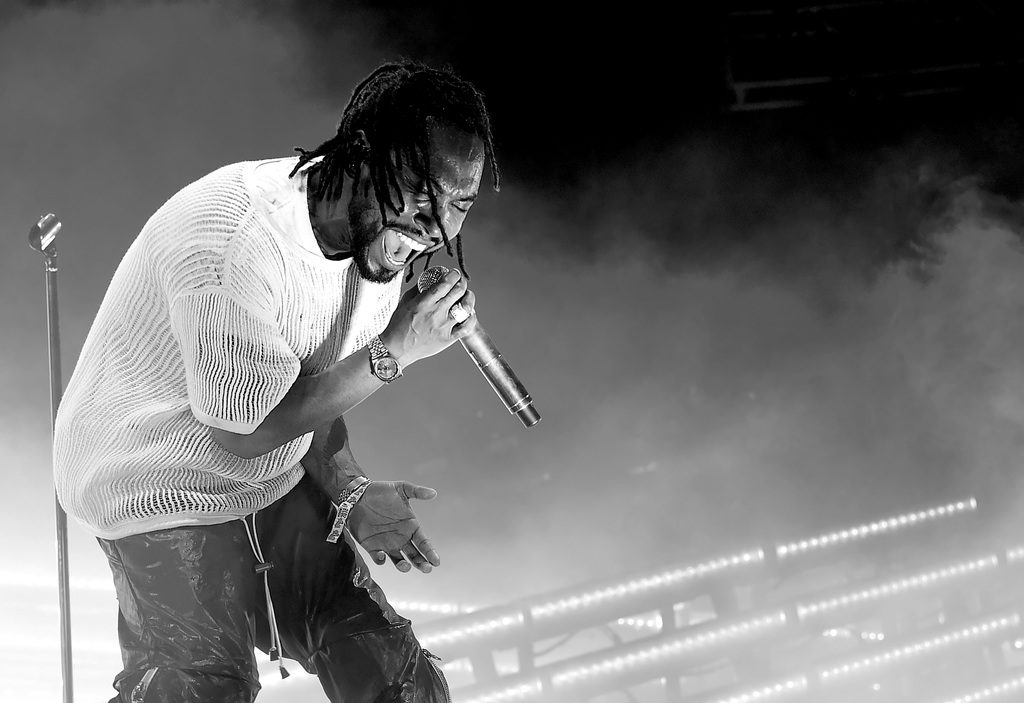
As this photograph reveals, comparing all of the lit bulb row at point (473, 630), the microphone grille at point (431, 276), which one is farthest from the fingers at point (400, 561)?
the lit bulb row at point (473, 630)

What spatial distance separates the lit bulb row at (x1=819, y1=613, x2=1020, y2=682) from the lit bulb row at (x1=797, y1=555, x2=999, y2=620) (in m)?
0.20

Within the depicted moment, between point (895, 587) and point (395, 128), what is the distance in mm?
3471

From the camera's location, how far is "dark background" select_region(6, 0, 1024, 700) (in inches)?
156

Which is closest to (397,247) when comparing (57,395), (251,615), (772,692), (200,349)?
(200,349)

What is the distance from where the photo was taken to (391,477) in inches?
178

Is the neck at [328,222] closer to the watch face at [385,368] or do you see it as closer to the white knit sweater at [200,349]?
the white knit sweater at [200,349]

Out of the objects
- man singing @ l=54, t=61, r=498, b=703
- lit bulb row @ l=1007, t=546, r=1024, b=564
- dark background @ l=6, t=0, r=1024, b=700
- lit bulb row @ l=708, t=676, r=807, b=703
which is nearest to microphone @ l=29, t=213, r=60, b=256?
man singing @ l=54, t=61, r=498, b=703

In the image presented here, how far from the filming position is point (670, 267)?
4676 millimetres

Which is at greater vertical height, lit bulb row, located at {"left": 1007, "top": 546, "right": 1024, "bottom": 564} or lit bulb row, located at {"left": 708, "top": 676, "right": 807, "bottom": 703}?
lit bulb row, located at {"left": 1007, "top": 546, "right": 1024, "bottom": 564}

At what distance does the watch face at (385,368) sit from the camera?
44.4 inches

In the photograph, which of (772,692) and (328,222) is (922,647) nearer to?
(772,692)

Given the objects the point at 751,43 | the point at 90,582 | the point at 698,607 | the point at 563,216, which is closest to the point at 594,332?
the point at 563,216

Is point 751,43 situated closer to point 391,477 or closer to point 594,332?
point 594,332

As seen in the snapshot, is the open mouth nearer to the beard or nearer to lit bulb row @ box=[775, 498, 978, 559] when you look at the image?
the beard
